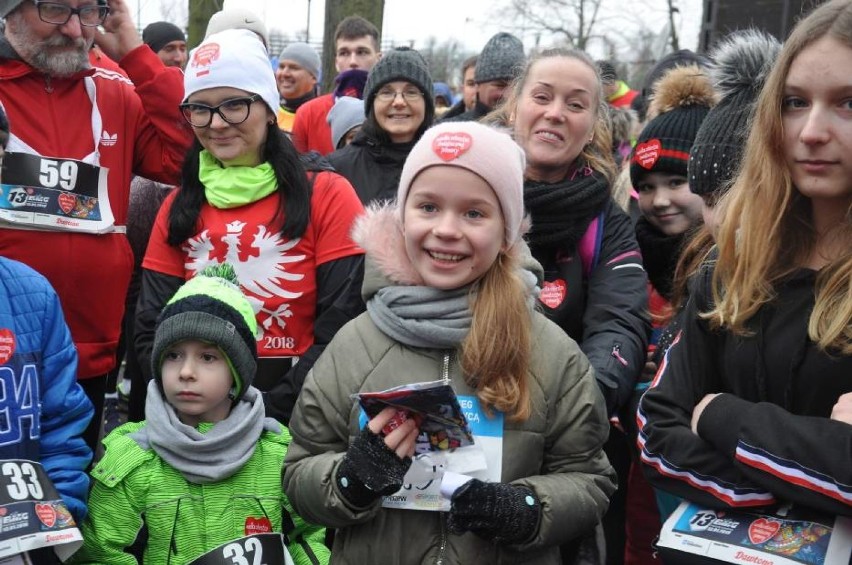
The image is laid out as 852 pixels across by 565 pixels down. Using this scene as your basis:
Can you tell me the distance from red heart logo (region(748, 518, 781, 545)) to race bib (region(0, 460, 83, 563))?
1860 mm

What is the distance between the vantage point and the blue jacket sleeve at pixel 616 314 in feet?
10.8

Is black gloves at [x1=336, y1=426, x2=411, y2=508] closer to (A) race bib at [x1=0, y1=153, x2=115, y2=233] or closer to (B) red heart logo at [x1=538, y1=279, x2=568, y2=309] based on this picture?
(B) red heart logo at [x1=538, y1=279, x2=568, y2=309]

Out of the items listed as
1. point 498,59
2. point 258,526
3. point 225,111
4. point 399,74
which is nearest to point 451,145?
point 225,111

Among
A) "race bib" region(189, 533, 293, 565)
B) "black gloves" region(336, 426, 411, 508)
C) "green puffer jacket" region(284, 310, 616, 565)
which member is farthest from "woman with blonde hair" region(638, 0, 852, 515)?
"race bib" region(189, 533, 293, 565)

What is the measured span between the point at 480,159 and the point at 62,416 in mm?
1592

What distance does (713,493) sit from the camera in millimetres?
2336

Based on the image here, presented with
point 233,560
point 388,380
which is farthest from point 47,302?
point 388,380

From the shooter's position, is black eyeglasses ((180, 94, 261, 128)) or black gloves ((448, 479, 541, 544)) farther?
black eyeglasses ((180, 94, 261, 128))

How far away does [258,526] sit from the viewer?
124 inches

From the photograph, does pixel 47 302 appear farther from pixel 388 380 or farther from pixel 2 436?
pixel 388 380

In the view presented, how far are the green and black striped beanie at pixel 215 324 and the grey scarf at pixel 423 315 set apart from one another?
0.68 m

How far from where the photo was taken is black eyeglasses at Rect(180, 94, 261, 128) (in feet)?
12.0

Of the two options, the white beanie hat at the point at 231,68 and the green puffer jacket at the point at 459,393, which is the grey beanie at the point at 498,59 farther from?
the green puffer jacket at the point at 459,393

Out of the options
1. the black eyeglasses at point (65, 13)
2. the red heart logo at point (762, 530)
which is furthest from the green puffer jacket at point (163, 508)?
the black eyeglasses at point (65, 13)
